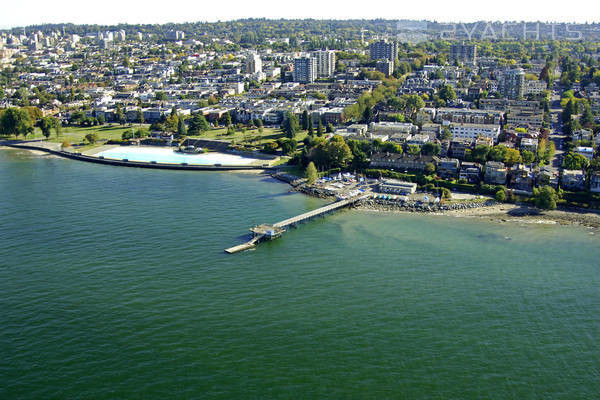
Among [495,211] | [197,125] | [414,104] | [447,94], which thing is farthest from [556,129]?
[197,125]

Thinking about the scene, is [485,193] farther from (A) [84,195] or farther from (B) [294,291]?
(A) [84,195]

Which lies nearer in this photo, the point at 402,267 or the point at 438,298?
the point at 438,298

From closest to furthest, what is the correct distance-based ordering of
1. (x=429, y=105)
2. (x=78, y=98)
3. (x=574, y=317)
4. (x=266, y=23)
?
(x=574, y=317) < (x=429, y=105) < (x=78, y=98) < (x=266, y=23)

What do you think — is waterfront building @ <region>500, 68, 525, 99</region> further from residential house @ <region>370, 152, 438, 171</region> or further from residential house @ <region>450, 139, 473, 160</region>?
residential house @ <region>370, 152, 438, 171</region>

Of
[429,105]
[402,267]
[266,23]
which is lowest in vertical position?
[402,267]

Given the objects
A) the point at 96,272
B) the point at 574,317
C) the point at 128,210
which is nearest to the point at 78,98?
the point at 128,210

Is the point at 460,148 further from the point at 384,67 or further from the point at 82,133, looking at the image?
the point at 384,67

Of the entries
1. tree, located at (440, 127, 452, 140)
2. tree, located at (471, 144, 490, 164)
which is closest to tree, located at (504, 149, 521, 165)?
tree, located at (471, 144, 490, 164)
